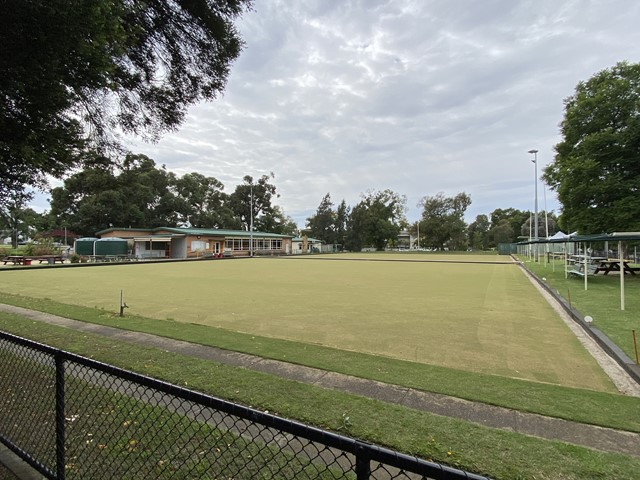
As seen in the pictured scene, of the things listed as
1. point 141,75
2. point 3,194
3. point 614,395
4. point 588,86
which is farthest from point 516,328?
point 588,86

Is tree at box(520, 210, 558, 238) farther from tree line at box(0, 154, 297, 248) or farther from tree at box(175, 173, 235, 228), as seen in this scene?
tree at box(175, 173, 235, 228)

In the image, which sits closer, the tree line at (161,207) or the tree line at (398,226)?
the tree line at (161,207)

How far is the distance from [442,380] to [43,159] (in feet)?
20.1

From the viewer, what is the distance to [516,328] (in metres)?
8.07

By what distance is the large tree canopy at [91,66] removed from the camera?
11.4 ft

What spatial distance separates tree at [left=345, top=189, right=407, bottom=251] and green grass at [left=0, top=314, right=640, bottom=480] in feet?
248

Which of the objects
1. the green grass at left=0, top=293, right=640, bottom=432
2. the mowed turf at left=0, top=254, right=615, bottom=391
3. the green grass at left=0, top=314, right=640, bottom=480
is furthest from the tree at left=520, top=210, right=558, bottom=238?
the green grass at left=0, top=314, right=640, bottom=480

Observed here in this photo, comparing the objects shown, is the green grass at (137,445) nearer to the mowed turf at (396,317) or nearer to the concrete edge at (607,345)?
the mowed turf at (396,317)

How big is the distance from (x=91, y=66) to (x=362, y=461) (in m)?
4.79

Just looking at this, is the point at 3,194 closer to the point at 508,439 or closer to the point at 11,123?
the point at 11,123

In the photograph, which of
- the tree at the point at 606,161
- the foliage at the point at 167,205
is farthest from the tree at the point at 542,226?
the tree at the point at 606,161

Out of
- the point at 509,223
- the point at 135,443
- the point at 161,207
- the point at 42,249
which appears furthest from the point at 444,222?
the point at 135,443

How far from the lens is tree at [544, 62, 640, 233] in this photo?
17.1m

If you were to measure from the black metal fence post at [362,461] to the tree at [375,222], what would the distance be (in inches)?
3090
